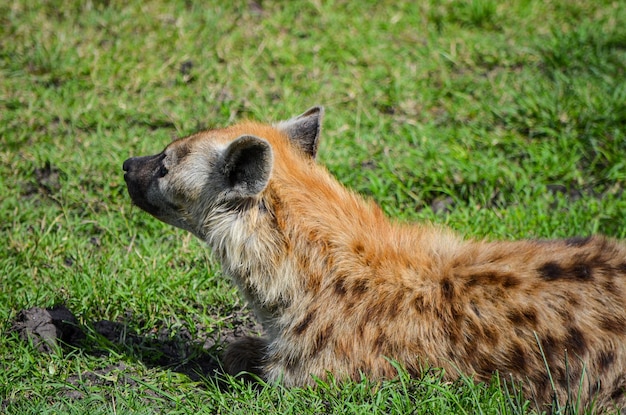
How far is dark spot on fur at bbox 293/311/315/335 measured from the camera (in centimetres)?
326

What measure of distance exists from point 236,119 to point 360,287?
266 centimetres

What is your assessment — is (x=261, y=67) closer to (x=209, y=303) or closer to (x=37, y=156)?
(x=37, y=156)

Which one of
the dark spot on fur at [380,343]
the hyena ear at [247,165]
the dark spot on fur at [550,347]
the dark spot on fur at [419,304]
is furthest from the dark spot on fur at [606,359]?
the hyena ear at [247,165]

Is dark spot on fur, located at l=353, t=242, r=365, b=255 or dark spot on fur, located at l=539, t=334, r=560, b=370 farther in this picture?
dark spot on fur, located at l=353, t=242, r=365, b=255

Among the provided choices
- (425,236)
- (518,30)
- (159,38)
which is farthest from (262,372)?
(518,30)

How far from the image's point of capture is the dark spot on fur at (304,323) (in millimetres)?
3264

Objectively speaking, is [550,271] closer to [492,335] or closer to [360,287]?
[492,335]

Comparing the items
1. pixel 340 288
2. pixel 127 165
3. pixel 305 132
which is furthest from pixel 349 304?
pixel 127 165

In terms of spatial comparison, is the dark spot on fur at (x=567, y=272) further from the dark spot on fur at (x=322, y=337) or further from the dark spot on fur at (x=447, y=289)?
the dark spot on fur at (x=322, y=337)

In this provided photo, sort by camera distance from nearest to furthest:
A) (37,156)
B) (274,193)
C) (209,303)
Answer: (274,193)
(209,303)
(37,156)

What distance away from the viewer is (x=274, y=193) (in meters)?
3.31

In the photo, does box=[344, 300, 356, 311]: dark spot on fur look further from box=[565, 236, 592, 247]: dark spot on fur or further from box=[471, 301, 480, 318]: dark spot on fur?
box=[565, 236, 592, 247]: dark spot on fur

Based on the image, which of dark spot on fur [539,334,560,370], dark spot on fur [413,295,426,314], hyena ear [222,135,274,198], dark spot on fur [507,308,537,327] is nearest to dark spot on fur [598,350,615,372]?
dark spot on fur [539,334,560,370]

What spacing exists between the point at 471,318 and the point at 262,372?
39.7 inches
